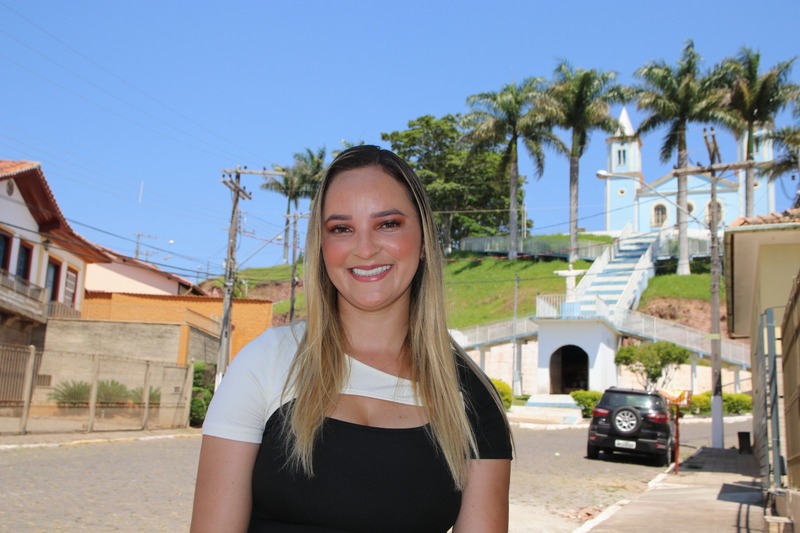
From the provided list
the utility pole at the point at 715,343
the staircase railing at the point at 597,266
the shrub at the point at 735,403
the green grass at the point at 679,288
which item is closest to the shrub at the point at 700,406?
the shrub at the point at 735,403

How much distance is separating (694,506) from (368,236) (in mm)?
9136

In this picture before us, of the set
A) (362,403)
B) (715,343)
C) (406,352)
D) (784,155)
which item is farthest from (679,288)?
(362,403)

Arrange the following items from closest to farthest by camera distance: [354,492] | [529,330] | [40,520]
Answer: [354,492], [40,520], [529,330]

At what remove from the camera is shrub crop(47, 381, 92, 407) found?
61.0 ft

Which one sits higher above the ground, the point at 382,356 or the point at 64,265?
the point at 64,265

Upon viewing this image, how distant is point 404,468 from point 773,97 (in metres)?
51.6

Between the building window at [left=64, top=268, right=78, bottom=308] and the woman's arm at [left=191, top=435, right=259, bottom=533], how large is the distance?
3512 centimetres

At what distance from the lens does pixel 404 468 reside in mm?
2055

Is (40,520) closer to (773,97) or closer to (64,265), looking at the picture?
(64,265)

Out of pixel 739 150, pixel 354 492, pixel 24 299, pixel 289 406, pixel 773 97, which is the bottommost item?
pixel 354 492

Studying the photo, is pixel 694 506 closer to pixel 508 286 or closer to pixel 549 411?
pixel 549 411

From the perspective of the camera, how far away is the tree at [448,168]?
68.0 meters

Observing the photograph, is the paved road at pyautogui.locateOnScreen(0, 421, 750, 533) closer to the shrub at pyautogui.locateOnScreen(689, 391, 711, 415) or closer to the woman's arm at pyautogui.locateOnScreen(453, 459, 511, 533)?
the woman's arm at pyautogui.locateOnScreen(453, 459, 511, 533)

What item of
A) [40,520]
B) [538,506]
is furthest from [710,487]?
[40,520]
